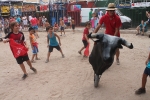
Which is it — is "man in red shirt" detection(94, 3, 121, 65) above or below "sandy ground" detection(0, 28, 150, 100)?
above

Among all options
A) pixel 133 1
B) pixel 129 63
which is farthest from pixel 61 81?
pixel 133 1

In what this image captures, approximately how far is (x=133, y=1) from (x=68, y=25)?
6.88m

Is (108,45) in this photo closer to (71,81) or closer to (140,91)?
(140,91)

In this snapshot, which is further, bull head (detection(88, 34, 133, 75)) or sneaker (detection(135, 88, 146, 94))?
sneaker (detection(135, 88, 146, 94))

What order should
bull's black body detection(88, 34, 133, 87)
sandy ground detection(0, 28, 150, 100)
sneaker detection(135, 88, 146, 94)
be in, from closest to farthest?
bull's black body detection(88, 34, 133, 87) → sneaker detection(135, 88, 146, 94) → sandy ground detection(0, 28, 150, 100)

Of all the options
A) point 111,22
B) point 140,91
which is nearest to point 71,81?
point 140,91

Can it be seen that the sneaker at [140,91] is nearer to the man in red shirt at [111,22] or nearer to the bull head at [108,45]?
the bull head at [108,45]

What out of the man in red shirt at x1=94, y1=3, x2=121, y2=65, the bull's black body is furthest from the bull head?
the man in red shirt at x1=94, y1=3, x2=121, y2=65

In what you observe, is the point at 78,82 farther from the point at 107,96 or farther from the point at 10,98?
the point at 10,98

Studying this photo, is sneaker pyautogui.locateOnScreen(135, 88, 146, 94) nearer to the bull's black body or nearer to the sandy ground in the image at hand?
the sandy ground

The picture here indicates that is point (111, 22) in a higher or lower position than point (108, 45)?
higher

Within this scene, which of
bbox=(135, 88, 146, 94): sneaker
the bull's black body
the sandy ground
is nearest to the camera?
the bull's black body

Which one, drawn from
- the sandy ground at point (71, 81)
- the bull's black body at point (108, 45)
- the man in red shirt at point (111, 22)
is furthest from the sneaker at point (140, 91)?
the man in red shirt at point (111, 22)

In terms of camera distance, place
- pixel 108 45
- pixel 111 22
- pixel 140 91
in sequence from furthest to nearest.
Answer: pixel 111 22 < pixel 140 91 < pixel 108 45
